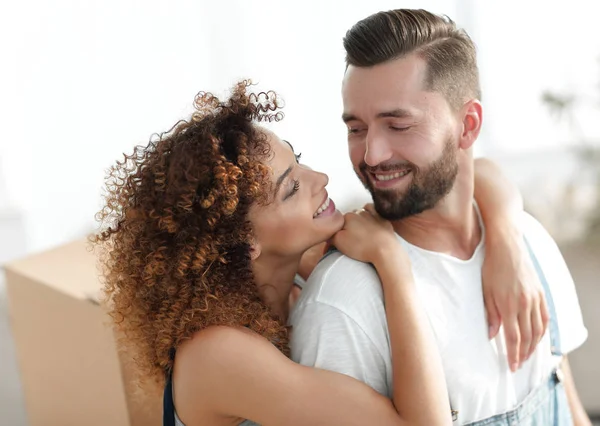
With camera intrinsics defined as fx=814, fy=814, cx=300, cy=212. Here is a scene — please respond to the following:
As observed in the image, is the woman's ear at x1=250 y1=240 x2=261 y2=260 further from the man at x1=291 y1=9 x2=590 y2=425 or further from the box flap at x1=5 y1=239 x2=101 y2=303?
the box flap at x1=5 y1=239 x2=101 y2=303

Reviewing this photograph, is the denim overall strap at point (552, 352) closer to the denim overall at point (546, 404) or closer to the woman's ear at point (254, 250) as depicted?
the denim overall at point (546, 404)

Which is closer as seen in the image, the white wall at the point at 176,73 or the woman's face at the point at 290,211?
the woman's face at the point at 290,211

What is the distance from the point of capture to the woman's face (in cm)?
143

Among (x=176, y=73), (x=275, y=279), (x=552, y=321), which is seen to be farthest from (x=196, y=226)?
(x=176, y=73)

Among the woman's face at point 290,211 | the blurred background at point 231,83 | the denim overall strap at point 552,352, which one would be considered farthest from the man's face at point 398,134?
the blurred background at point 231,83

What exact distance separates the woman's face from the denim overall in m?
0.48

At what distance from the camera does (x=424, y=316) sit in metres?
1.42

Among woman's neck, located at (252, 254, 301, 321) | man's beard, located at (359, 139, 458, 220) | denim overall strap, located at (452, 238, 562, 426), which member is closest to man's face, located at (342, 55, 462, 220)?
man's beard, located at (359, 139, 458, 220)

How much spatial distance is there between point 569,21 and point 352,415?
223cm

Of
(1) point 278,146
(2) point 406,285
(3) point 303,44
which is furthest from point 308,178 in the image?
(3) point 303,44

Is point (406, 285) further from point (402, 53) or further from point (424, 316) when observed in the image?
point (402, 53)

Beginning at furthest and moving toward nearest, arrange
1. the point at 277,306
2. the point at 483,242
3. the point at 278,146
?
the point at 483,242 < the point at 277,306 < the point at 278,146

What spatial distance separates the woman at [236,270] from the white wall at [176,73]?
4.64 feet

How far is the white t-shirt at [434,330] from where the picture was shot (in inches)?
54.5
